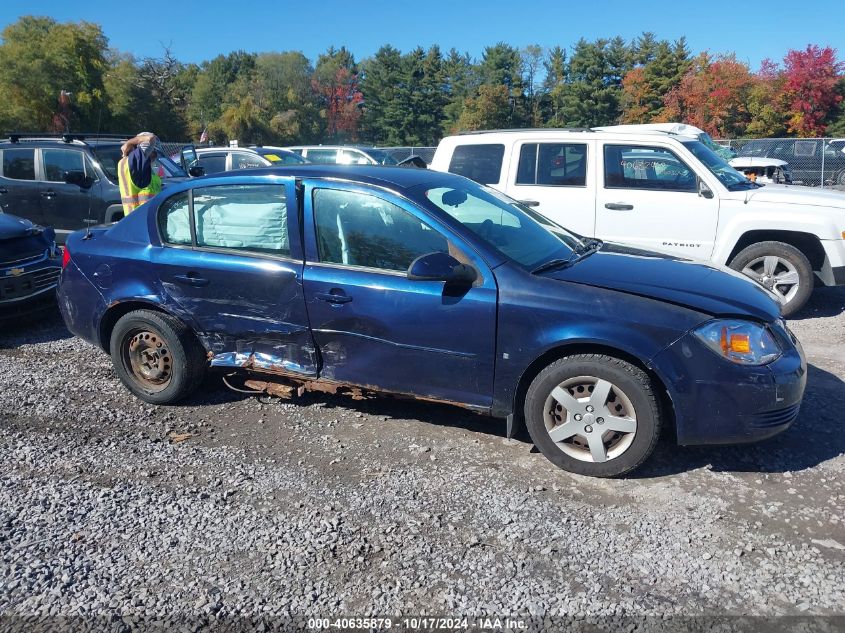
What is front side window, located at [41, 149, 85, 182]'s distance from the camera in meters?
9.61

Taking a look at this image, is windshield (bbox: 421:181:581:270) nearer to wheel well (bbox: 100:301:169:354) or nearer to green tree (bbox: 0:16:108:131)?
wheel well (bbox: 100:301:169:354)

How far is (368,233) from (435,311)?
27.7 inches

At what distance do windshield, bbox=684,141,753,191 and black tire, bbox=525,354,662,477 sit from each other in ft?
14.4

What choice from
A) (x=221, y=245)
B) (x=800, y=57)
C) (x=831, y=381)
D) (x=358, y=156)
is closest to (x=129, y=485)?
(x=221, y=245)

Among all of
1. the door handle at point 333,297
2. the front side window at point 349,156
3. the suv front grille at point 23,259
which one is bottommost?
the door handle at point 333,297

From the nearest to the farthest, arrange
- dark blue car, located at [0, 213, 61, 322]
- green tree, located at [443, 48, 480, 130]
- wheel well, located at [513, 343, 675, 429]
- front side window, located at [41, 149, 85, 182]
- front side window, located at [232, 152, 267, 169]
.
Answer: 1. wheel well, located at [513, 343, 675, 429]
2. dark blue car, located at [0, 213, 61, 322]
3. front side window, located at [41, 149, 85, 182]
4. front side window, located at [232, 152, 267, 169]
5. green tree, located at [443, 48, 480, 130]

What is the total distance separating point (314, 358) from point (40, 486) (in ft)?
5.70

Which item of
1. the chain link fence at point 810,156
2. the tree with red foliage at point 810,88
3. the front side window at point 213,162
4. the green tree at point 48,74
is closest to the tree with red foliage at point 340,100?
the green tree at point 48,74

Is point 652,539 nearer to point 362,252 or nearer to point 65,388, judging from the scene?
point 362,252

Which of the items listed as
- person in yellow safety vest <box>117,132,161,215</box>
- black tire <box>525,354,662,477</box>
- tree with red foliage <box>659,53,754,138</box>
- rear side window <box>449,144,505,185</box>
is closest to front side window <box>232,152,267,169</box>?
person in yellow safety vest <box>117,132,161,215</box>

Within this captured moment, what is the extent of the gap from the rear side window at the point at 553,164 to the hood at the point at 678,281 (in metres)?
3.27

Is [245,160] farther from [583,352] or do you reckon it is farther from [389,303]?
[583,352]

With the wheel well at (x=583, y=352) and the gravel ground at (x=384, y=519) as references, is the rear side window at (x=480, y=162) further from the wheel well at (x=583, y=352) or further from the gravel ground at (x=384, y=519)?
the wheel well at (x=583, y=352)

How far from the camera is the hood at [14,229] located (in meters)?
6.83
